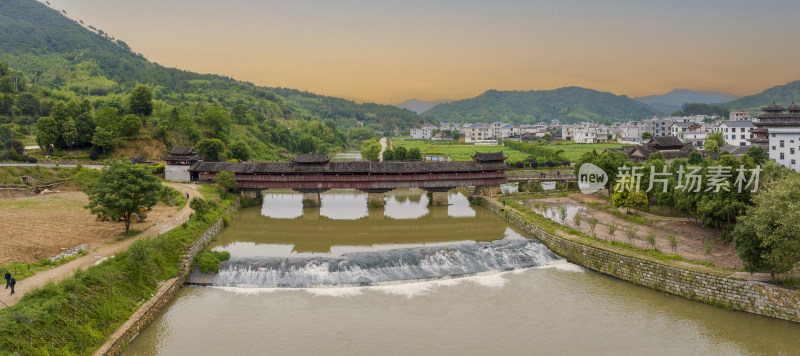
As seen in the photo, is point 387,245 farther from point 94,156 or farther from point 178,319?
point 94,156

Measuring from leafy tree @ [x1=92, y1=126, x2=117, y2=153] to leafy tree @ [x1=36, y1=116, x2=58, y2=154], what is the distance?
323 cm

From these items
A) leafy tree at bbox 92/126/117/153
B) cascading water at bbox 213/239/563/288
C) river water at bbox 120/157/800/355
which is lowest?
river water at bbox 120/157/800/355

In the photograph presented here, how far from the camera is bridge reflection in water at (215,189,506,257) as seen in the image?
86.8 feet

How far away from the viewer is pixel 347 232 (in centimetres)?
2955

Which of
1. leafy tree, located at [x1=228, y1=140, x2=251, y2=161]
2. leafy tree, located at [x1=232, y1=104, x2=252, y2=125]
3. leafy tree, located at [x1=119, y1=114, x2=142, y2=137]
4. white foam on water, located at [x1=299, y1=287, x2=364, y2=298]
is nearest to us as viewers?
white foam on water, located at [x1=299, y1=287, x2=364, y2=298]

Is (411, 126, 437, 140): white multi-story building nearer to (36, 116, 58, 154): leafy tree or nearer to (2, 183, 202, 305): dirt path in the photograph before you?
(36, 116, 58, 154): leafy tree

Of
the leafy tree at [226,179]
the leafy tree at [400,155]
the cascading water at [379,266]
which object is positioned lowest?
the cascading water at [379,266]

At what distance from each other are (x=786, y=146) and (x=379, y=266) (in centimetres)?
4009

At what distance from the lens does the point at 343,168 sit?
115 feet

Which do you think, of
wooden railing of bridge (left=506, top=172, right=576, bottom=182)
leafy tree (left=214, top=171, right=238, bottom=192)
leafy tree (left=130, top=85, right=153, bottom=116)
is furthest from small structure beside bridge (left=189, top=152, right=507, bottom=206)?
leafy tree (left=130, top=85, right=153, bottom=116)

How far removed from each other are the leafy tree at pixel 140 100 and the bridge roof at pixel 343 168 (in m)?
21.5

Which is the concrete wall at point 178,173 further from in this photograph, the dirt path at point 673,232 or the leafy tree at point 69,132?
the dirt path at point 673,232

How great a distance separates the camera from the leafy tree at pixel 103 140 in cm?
4384

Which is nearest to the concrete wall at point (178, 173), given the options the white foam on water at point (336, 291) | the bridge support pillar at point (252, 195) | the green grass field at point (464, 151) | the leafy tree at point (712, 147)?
the bridge support pillar at point (252, 195)
